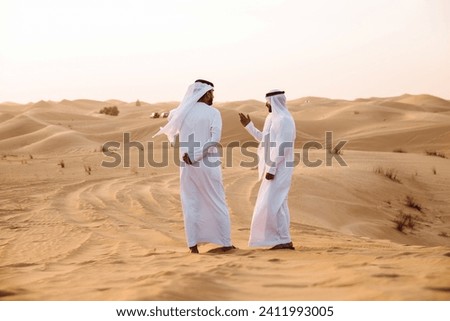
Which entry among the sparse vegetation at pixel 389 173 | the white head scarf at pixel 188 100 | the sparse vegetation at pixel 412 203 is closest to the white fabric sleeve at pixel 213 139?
the white head scarf at pixel 188 100

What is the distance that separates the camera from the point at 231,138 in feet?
91.9

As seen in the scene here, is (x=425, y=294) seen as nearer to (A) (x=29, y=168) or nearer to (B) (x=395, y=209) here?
(B) (x=395, y=209)

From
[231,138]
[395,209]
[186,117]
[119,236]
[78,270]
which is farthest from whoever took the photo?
[231,138]

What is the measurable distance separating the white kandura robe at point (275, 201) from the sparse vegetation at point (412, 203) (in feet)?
17.8

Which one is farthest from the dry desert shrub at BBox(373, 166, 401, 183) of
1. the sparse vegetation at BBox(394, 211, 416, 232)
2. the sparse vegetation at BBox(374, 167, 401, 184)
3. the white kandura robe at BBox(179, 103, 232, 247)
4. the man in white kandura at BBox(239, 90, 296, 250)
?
the white kandura robe at BBox(179, 103, 232, 247)

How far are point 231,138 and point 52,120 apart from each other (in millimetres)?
14233

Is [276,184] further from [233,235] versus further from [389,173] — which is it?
[389,173]

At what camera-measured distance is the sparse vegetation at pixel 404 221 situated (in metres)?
9.80

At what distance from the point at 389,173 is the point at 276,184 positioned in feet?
26.6

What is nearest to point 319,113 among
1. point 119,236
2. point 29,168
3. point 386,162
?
point 386,162

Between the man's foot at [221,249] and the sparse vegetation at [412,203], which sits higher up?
the man's foot at [221,249]

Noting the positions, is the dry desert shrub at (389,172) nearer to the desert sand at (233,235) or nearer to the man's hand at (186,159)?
the desert sand at (233,235)

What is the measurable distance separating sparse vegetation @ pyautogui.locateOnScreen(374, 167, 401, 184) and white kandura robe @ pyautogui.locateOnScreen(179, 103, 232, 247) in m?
7.73

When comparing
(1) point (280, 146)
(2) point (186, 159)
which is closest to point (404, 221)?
(1) point (280, 146)
